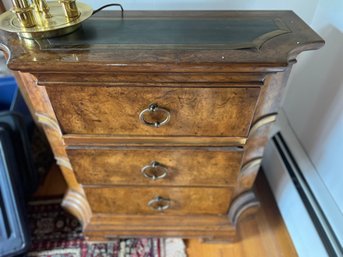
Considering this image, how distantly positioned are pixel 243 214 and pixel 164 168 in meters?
0.44

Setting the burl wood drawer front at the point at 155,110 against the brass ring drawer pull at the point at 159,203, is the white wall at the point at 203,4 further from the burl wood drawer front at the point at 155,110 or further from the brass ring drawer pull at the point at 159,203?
the brass ring drawer pull at the point at 159,203

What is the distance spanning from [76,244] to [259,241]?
75 cm

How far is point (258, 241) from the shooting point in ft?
3.55

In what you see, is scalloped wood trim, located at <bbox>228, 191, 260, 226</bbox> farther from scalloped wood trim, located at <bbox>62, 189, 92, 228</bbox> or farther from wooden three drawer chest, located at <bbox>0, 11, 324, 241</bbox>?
scalloped wood trim, located at <bbox>62, 189, 92, 228</bbox>

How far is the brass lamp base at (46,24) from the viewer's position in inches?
24.2

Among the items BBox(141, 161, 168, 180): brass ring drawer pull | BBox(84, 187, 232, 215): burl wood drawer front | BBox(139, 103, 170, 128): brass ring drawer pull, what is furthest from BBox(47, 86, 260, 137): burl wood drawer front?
BBox(84, 187, 232, 215): burl wood drawer front

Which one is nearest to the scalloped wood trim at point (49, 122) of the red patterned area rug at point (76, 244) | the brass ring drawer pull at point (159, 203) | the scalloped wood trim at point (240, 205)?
the brass ring drawer pull at point (159, 203)

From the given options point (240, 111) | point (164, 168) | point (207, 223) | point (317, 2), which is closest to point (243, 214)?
point (207, 223)

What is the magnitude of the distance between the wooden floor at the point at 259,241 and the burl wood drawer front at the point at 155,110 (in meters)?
0.59

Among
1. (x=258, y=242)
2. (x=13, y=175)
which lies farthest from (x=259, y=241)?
(x=13, y=175)

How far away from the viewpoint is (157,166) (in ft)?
2.53

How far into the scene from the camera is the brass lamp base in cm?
61

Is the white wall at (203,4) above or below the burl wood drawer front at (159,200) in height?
above

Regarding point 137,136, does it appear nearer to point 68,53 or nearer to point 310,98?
point 68,53
